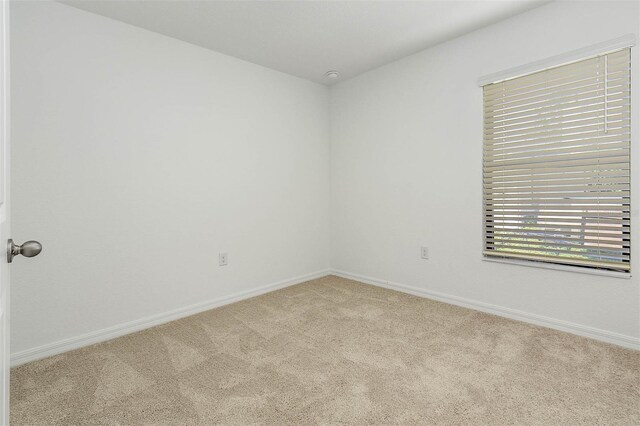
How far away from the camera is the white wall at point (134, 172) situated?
208 cm

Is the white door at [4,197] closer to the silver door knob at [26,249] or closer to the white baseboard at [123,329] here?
the silver door knob at [26,249]

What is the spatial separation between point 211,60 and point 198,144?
2.53 feet

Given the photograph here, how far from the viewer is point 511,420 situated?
145cm

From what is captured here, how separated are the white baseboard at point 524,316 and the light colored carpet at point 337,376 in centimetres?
7

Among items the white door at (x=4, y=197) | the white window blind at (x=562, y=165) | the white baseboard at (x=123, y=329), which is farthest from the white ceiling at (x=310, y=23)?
the white baseboard at (x=123, y=329)

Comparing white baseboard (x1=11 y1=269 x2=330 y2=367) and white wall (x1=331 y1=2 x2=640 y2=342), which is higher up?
white wall (x1=331 y1=2 x2=640 y2=342)

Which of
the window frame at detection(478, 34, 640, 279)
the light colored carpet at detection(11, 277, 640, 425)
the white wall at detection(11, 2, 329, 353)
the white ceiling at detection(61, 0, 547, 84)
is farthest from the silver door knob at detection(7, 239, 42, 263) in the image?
the window frame at detection(478, 34, 640, 279)

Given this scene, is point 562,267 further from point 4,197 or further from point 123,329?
point 123,329

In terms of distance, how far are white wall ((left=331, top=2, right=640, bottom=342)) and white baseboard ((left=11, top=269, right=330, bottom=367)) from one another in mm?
1317

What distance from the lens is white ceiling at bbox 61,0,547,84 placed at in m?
2.28

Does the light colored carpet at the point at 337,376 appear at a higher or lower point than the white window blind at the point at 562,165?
lower

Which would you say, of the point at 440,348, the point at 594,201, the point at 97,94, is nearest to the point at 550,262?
the point at 594,201

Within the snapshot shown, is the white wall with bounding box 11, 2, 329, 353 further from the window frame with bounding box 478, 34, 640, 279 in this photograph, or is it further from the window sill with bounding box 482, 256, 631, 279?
the window sill with bounding box 482, 256, 631, 279

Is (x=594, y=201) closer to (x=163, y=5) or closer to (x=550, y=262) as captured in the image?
(x=550, y=262)
